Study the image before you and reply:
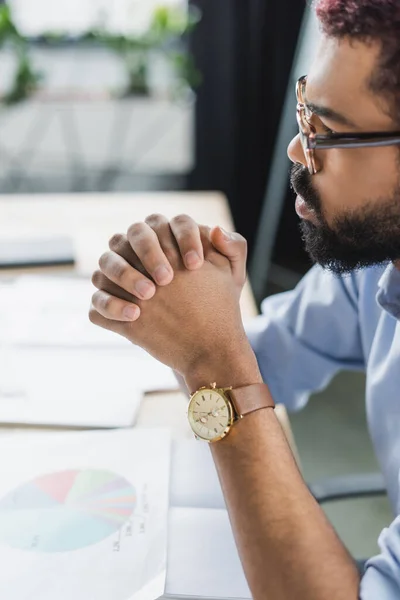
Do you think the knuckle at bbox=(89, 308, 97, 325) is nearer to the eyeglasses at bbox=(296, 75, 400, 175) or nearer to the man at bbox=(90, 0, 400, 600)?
the man at bbox=(90, 0, 400, 600)

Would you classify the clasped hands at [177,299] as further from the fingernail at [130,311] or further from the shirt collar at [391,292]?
the shirt collar at [391,292]

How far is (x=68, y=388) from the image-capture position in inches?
37.2

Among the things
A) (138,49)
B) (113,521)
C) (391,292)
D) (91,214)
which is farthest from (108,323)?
(138,49)

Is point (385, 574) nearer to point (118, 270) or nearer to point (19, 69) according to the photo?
point (118, 270)

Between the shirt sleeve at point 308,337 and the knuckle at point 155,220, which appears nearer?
the knuckle at point 155,220

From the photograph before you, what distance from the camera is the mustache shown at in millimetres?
830

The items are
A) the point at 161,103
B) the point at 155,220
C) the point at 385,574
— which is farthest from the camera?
the point at 161,103

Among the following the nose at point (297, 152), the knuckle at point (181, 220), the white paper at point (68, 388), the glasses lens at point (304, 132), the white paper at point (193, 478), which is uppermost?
the glasses lens at point (304, 132)

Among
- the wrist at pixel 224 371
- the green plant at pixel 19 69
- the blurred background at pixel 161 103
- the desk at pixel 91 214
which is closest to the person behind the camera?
the wrist at pixel 224 371

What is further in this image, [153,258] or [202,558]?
[153,258]

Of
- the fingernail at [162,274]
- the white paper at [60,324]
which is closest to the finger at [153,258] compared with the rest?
the fingernail at [162,274]

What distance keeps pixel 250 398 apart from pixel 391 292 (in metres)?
0.26

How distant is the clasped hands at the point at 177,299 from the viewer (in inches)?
29.7

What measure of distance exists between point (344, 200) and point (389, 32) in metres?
0.18
